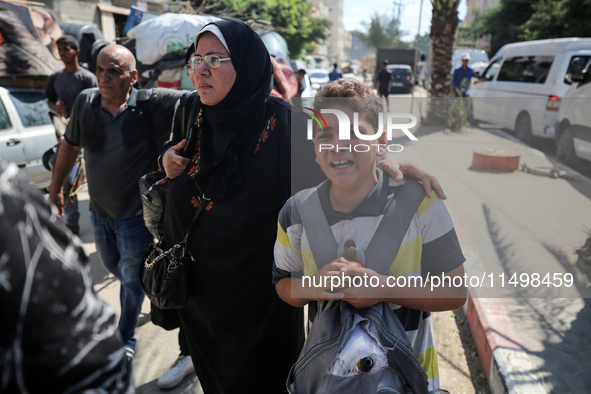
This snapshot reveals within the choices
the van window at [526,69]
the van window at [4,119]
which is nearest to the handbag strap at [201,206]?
the van window at [4,119]

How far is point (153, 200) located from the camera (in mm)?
2258

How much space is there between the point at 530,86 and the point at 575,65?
51.3 inches

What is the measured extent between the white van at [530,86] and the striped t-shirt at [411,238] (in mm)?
7545

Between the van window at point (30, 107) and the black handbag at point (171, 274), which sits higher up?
the black handbag at point (171, 274)

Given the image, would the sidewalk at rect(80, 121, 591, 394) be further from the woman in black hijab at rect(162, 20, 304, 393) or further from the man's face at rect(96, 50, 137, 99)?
the man's face at rect(96, 50, 137, 99)

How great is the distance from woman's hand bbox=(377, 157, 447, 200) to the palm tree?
36.5 ft

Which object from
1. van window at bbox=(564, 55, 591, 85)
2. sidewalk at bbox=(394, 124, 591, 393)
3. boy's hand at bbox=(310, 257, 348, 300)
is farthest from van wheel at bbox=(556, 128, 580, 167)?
boy's hand at bbox=(310, 257, 348, 300)

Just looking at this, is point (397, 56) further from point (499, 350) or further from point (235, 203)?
point (235, 203)

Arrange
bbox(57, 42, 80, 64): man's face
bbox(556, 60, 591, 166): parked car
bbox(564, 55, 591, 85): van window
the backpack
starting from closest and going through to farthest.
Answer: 1. the backpack
2. bbox(57, 42, 80, 64): man's face
3. bbox(556, 60, 591, 166): parked car
4. bbox(564, 55, 591, 85): van window

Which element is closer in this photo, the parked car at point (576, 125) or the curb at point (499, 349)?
the curb at point (499, 349)

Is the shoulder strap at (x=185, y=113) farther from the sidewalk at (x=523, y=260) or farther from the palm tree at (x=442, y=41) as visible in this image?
the palm tree at (x=442, y=41)

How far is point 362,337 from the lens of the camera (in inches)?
52.4

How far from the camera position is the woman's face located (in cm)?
205

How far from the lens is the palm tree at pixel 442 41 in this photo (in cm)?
1219
